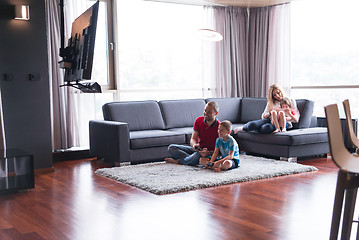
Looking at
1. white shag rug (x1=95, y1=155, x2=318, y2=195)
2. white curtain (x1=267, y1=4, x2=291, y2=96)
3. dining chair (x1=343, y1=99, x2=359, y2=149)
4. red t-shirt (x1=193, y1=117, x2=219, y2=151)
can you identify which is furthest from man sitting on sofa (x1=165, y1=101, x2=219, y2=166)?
white curtain (x1=267, y1=4, x2=291, y2=96)

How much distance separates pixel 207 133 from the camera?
17.3 ft

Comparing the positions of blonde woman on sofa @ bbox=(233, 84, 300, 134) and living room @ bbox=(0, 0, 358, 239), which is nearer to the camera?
living room @ bbox=(0, 0, 358, 239)

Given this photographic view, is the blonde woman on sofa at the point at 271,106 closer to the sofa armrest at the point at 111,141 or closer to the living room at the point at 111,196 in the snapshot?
the living room at the point at 111,196

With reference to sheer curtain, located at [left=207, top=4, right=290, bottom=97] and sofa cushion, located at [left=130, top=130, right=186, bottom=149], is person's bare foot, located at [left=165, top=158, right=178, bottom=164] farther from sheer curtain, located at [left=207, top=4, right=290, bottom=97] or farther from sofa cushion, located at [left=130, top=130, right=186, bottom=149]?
sheer curtain, located at [left=207, top=4, right=290, bottom=97]

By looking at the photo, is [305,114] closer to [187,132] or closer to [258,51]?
[187,132]

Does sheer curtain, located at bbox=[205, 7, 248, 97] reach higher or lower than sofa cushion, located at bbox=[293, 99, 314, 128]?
higher

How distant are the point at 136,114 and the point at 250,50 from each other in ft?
9.17

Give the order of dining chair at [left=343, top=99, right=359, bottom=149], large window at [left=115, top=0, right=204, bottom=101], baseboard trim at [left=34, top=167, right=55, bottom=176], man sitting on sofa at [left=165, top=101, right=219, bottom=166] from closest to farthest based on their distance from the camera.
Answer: dining chair at [left=343, top=99, right=359, bottom=149]
man sitting on sofa at [left=165, top=101, right=219, bottom=166]
baseboard trim at [left=34, top=167, right=55, bottom=176]
large window at [left=115, top=0, right=204, bottom=101]

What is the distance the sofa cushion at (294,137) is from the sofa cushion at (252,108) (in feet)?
2.68

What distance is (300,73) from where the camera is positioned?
750 centimetres

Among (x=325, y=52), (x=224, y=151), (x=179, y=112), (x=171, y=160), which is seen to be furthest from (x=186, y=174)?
(x=325, y=52)

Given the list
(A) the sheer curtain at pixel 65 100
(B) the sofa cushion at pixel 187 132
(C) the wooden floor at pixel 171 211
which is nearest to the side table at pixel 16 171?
(C) the wooden floor at pixel 171 211

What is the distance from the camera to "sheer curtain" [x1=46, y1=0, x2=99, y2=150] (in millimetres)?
6219

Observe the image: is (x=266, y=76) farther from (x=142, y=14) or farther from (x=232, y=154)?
(x=232, y=154)
